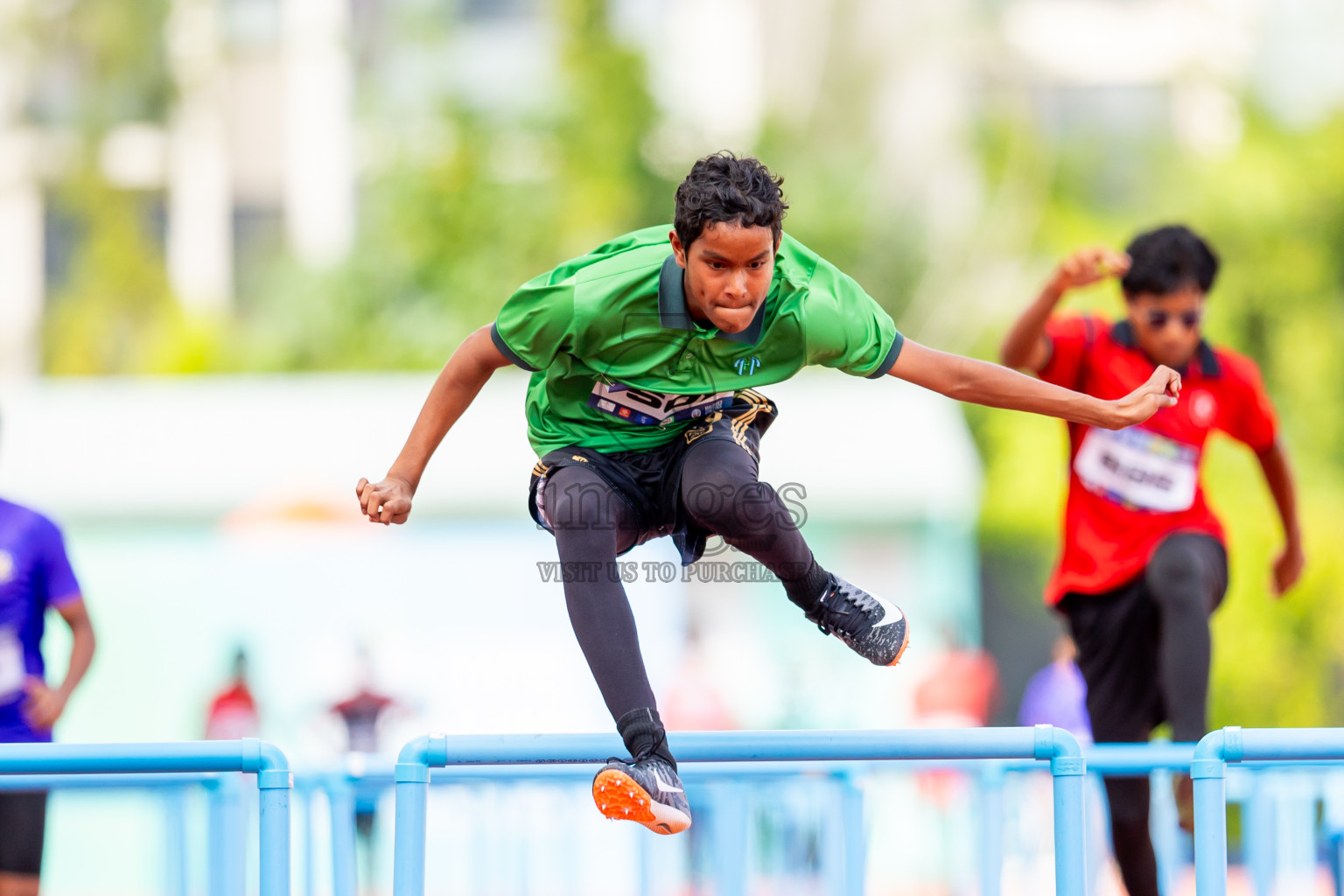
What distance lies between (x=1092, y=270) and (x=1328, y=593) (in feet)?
36.5

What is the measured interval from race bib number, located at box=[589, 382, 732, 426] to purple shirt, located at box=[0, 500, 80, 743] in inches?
73.8

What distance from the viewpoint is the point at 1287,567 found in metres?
4.95

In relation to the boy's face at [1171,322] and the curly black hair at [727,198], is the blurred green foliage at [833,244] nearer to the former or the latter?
the boy's face at [1171,322]

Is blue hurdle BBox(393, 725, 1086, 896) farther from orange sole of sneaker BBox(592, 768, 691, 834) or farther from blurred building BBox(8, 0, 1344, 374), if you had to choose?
blurred building BBox(8, 0, 1344, 374)

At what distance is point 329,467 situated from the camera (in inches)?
462

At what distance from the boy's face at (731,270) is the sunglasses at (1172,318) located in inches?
65.3

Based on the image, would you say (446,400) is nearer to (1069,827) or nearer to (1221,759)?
(1069,827)

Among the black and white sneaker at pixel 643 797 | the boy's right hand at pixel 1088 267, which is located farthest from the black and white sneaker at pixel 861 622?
the boy's right hand at pixel 1088 267

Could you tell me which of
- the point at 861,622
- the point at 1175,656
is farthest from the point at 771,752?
the point at 1175,656

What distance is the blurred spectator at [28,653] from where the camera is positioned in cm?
406

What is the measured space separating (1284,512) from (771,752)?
248 cm

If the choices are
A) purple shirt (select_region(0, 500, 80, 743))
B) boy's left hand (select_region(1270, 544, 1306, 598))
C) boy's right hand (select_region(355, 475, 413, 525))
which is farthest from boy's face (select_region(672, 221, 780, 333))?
boy's left hand (select_region(1270, 544, 1306, 598))

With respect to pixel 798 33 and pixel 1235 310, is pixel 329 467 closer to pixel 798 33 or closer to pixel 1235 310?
pixel 1235 310

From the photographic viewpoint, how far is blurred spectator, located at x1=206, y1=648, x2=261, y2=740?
9.75 metres
